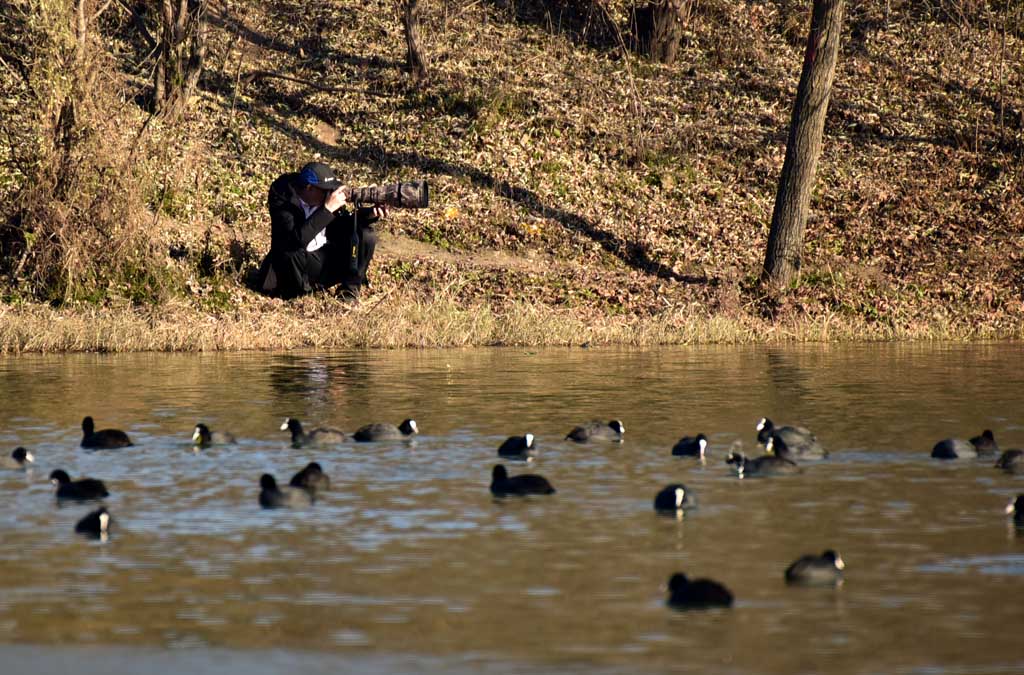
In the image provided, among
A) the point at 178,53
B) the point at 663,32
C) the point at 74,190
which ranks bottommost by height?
the point at 74,190

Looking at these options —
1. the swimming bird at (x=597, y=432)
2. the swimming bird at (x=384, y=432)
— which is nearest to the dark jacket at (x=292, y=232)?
the swimming bird at (x=384, y=432)

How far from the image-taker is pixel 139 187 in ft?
88.3

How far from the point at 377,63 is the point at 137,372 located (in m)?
19.8

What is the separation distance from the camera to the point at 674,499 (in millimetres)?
10633

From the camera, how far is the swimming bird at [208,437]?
45.3 ft

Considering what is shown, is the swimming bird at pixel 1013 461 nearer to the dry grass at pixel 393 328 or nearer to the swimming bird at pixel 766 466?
the swimming bird at pixel 766 466

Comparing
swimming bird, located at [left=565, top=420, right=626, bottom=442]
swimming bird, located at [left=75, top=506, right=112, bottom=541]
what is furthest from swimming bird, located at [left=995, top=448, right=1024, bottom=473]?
swimming bird, located at [left=75, top=506, right=112, bottom=541]

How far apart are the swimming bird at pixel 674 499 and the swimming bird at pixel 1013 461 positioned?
339 centimetres

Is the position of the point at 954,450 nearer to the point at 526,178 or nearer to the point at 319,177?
the point at 319,177

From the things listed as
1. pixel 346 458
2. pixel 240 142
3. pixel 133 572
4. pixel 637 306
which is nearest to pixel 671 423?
pixel 346 458

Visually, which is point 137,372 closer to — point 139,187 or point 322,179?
point 322,179

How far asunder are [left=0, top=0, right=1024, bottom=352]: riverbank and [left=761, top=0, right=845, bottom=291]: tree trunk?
696 mm

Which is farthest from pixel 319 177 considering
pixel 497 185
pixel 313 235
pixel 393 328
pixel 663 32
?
pixel 663 32

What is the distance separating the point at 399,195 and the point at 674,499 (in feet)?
43.3
